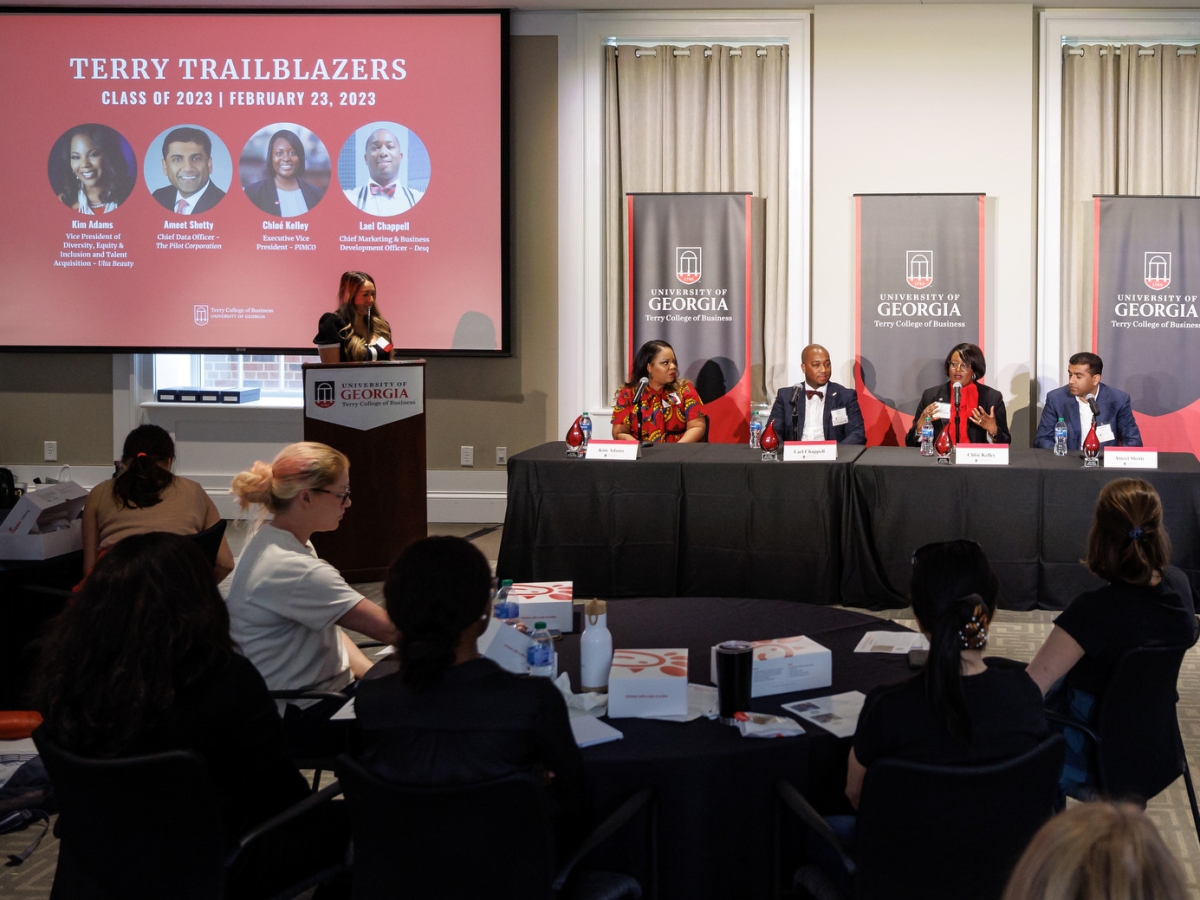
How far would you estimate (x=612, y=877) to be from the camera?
1867mm

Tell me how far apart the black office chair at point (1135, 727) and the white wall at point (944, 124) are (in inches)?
196

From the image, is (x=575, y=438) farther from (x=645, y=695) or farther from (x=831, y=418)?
(x=645, y=695)

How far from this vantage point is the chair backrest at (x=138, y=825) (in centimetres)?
166

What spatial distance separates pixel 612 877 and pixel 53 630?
38.3 inches

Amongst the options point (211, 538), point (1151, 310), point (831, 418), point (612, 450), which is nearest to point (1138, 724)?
point (211, 538)

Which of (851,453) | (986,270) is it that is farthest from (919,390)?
(851,453)

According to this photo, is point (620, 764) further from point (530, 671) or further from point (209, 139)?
point (209, 139)

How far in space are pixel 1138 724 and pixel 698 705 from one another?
0.91 meters

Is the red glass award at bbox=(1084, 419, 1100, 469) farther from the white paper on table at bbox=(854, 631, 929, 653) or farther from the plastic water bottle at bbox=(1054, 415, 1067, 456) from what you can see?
the white paper on table at bbox=(854, 631, 929, 653)

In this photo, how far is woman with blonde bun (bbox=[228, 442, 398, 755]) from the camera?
7.91 ft

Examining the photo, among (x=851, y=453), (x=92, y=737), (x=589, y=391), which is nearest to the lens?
(x=92, y=737)

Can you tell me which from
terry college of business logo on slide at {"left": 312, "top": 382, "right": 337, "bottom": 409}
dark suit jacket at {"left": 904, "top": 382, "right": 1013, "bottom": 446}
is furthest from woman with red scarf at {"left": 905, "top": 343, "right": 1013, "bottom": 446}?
terry college of business logo on slide at {"left": 312, "top": 382, "right": 337, "bottom": 409}

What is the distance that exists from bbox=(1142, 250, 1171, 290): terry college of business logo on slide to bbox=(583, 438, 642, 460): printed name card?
145 inches

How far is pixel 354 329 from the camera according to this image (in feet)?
18.1
